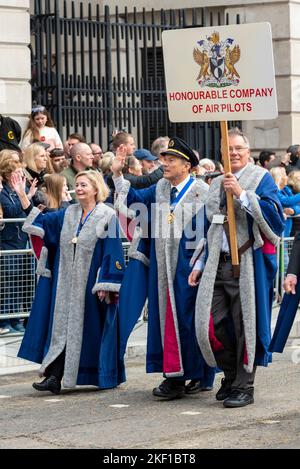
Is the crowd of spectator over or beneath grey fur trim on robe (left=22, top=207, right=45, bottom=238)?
over

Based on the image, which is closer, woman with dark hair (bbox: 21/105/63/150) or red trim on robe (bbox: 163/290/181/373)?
red trim on robe (bbox: 163/290/181/373)

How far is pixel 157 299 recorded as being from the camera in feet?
33.6

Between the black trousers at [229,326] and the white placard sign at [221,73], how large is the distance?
1167 millimetres

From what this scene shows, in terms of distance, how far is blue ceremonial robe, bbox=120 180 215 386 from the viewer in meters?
10.1

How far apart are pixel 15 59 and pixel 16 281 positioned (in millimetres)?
5010

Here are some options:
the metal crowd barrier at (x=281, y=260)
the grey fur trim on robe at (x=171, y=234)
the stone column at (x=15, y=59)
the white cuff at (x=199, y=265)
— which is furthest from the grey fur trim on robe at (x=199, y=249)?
the stone column at (x=15, y=59)

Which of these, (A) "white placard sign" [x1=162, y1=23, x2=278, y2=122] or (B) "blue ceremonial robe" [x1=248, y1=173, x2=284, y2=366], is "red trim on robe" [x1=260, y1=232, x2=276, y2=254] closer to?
(B) "blue ceremonial robe" [x1=248, y1=173, x2=284, y2=366]

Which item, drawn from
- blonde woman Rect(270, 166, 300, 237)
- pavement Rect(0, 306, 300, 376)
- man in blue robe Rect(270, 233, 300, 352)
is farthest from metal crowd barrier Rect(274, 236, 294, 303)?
man in blue robe Rect(270, 233, 300, 352)

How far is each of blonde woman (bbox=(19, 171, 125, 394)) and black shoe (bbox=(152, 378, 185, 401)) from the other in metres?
0.51

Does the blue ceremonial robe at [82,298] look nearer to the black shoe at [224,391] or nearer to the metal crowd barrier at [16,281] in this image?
the black shoe at [224,391]

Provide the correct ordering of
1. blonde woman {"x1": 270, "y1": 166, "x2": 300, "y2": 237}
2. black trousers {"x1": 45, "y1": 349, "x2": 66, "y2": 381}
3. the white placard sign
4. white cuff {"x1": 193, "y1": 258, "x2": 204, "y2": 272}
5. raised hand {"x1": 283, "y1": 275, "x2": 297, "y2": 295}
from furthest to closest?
blonde woman {"x1": 270, "y1": 166, "x2": 300, "y2": 237}, black trousers {"x1": 45, "y1": 349, "x2": 66, "y2": 381}, white cuff {"x1": 193, "y1": 258, "x2": 204, "y2": 272}, the white placard sign, raised hand {"x1": 283, "y1": 275, "x2": 297, "y2": 295}

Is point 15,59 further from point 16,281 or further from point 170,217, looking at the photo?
point 170,217

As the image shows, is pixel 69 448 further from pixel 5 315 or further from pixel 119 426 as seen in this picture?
pixel 5 315

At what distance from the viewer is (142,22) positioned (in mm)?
20547
